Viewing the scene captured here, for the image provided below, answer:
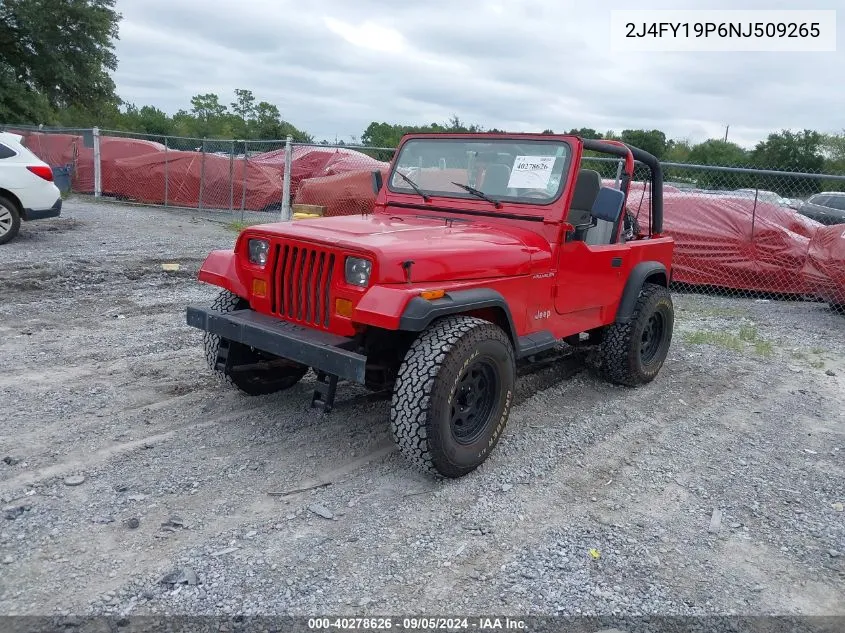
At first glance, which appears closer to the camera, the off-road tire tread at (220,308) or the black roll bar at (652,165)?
the off-road tire tread at (220,308)

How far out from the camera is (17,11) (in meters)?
26.9

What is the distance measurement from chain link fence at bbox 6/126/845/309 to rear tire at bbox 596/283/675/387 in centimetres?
91

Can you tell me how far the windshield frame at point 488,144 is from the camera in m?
4.48

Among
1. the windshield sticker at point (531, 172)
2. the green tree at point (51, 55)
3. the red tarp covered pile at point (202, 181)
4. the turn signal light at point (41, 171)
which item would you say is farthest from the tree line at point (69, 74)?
the windshield sticker at point (531, 172)

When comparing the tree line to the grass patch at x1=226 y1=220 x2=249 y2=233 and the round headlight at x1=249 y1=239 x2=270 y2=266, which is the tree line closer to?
the grass patch at x1=226 y1=220 x2=249 y2=233

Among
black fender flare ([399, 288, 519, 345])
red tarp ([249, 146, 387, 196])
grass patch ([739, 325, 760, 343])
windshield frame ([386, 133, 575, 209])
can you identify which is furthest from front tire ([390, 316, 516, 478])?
red tarp ([249, 146, 387, 196])

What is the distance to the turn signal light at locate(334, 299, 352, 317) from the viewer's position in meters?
3.62

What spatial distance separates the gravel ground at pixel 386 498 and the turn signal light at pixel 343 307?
35.3 inches

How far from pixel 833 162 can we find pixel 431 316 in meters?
39.3

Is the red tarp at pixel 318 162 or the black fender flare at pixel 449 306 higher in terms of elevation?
the red tarp at pixel 318 162

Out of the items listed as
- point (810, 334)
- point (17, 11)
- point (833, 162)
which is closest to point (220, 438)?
point (810, 334)

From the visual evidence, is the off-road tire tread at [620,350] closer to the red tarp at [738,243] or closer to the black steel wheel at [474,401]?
the black steel wheel at [474,401]

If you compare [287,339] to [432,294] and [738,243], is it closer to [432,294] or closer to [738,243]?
[432,294]

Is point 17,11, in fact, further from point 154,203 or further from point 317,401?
point 317,401
